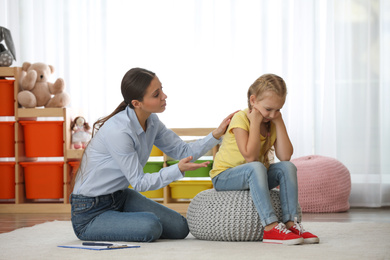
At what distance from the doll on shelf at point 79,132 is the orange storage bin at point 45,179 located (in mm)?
184

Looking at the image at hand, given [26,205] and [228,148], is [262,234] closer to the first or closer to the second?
[228,148]

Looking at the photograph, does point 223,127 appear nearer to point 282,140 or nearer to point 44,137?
point 282,140

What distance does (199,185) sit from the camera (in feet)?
12.5

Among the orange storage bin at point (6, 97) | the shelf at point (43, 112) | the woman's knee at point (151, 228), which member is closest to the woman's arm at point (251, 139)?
the woman's knee at point (151, 228)

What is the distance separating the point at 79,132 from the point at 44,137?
25 cm

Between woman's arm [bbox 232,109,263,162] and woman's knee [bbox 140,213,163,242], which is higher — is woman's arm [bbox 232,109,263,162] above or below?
above

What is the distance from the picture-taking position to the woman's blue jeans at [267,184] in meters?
2.20

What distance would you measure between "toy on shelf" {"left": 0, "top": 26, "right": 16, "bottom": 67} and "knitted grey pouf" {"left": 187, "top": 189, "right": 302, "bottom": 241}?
2190 mm

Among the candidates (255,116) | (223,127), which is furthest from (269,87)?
(223,127)

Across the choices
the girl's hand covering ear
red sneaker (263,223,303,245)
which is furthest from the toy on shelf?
red sneaker (263,223,303,245)

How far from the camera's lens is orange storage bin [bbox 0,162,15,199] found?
4000 millimetres

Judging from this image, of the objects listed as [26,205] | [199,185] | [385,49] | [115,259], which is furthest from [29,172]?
[385,49]

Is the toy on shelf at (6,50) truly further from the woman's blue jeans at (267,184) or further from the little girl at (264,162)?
the woman's blue jeans at (267,184)

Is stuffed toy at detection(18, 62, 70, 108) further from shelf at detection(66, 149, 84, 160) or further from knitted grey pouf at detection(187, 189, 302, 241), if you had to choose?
knitted grey pouf at detection(187, 189, 302, 241)
